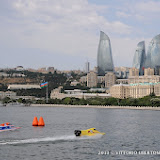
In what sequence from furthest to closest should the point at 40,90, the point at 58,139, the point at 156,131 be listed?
1. the point at 40,90
2. the point at 156,131
3. the point at 58,139

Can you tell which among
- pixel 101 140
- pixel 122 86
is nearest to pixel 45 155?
pixel 101 140

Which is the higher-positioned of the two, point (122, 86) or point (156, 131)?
point (122, 86)

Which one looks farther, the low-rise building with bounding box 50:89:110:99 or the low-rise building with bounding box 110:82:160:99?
the low-rise building with bounding box 50:89:110:99

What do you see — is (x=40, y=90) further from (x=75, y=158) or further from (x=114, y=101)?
(x=75, y=158)

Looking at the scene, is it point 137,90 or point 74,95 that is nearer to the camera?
point 137,90

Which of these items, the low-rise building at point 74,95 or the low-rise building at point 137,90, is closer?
the low-rise building at point 137,90

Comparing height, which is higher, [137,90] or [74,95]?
[137,90]

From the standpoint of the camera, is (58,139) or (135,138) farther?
(135,138)

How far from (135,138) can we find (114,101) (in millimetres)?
89822

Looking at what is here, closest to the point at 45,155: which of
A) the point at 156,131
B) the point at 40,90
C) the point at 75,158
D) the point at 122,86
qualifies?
the point at 75,158

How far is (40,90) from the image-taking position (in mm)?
199625

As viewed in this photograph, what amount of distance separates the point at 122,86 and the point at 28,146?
432 feet

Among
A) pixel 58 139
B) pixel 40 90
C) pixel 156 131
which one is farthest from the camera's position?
pixel 40 90

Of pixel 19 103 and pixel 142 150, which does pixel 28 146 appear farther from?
pixel 19 103
